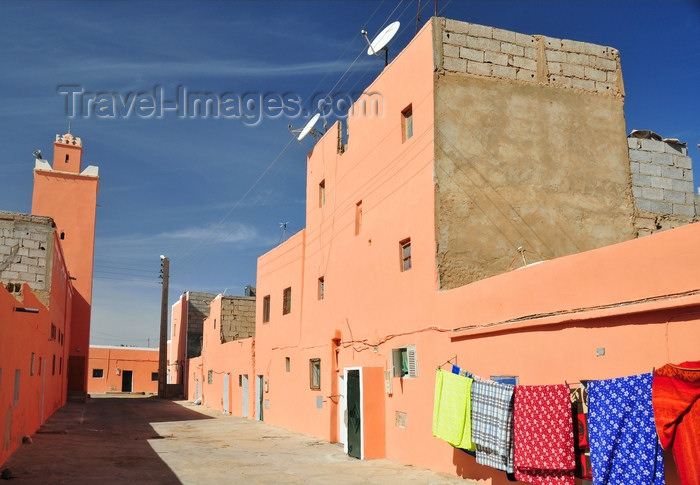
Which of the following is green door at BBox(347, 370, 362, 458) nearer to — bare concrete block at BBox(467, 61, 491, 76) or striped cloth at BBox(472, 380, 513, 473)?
striped cloth at BBox(472, 380, 513, 473)

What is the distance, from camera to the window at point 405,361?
12938 millimetres

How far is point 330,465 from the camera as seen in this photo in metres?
13.1

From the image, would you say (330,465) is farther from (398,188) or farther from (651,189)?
(651,189)

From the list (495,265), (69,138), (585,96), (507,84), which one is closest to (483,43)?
(507,84)

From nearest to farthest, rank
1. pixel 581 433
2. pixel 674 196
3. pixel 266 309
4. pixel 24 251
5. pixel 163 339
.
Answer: pixel 581 433, pixel 674 196, pixel 24 251, pixel 266 309, pixel 163 339

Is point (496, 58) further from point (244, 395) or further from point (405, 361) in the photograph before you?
point (244, 395)

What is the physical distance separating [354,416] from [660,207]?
27.9 ft

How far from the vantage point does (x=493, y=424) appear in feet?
30.5

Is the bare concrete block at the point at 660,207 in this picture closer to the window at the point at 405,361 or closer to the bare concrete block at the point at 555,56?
the bare concrete block at the point at 555,56

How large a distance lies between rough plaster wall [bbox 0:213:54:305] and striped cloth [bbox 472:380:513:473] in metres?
16.9

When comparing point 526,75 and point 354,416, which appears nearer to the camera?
point 526,75

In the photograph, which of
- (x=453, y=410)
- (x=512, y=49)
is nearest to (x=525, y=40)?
(x=512, y=49)

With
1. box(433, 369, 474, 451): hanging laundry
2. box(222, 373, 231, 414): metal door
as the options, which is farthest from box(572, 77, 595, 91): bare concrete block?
box(222, 373, 231, 414): metal door

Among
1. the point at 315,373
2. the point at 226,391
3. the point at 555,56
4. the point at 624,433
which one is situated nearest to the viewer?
the point at 624,433
